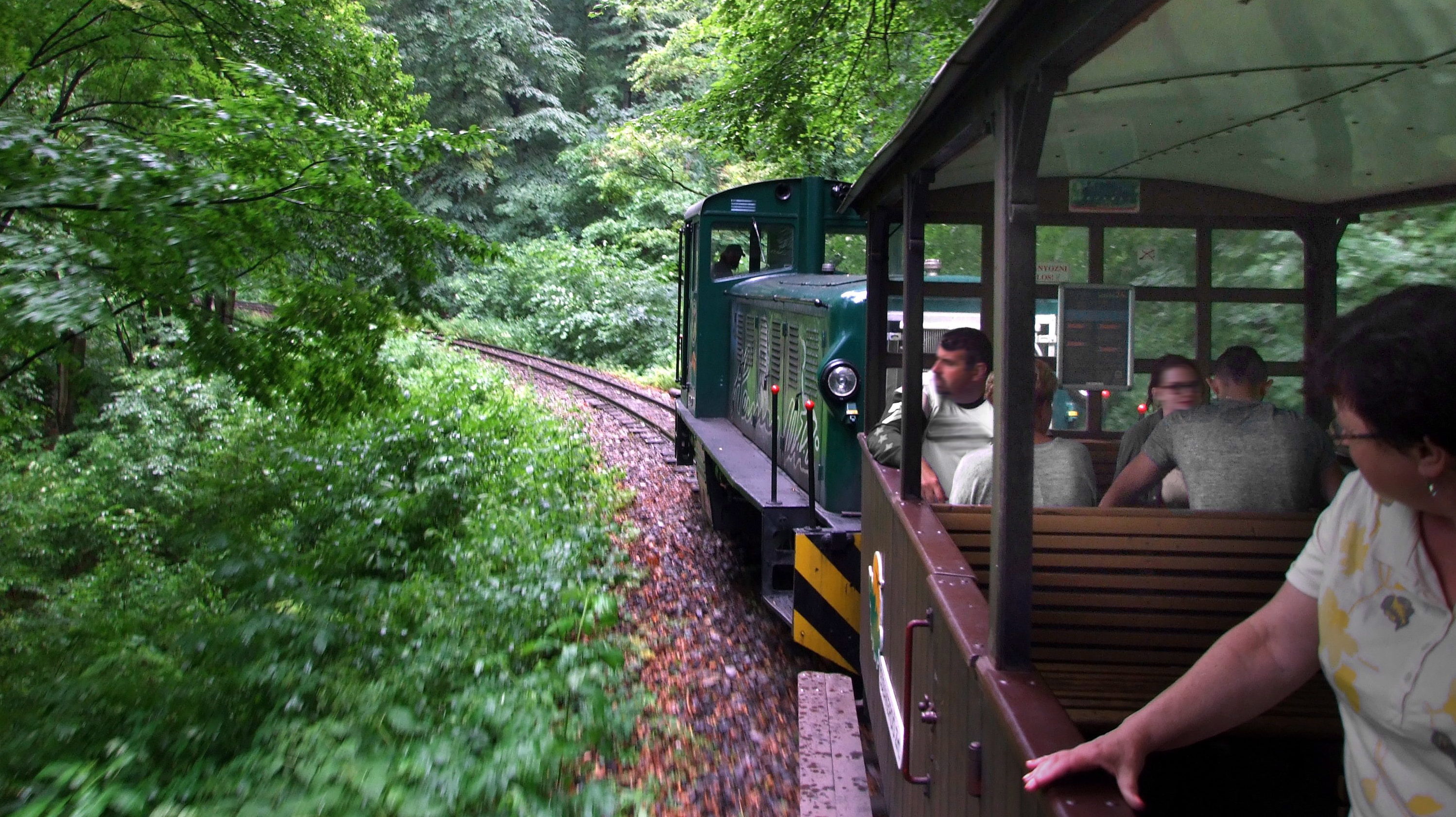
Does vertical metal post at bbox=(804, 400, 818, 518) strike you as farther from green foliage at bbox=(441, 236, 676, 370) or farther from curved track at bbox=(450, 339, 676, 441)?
green foliage at bbox=(441, 236, 676, 370)

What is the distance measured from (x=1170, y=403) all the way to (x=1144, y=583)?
1.15 meters

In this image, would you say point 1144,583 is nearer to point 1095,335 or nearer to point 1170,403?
point 1170,403

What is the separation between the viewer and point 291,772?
13.0 feet

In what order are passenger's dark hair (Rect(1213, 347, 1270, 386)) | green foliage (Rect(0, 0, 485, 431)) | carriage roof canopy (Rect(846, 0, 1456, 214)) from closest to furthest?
carriage roof canopy (Rect(846, 0, 1456, 214)), passenger's dark hair (Rect(1213, 347, 1270, 386)), green foliage (Rect(0, 0, 485, 431))

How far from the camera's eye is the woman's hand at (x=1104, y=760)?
162 cm

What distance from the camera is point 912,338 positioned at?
3.82 meters

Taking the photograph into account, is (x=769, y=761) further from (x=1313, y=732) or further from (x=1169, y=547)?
(x=1313, y=732)

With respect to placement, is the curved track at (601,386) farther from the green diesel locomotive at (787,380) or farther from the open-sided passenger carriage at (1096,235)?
the open-sided passenger carriage at (1096,235)

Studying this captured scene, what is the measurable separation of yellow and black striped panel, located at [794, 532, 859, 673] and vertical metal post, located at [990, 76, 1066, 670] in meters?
3.21

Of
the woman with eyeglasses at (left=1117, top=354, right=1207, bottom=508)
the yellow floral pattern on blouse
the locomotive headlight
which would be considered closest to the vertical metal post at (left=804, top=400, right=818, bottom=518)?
the locomotive headlight

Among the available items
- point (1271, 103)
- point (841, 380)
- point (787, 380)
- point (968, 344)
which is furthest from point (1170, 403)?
point (787, 380)

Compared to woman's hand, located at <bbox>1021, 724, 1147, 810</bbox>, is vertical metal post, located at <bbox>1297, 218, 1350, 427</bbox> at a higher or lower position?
higher

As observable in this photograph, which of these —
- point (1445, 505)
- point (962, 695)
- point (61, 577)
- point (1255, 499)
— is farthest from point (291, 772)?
point (61, 577)

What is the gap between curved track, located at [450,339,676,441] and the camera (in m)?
14.2
